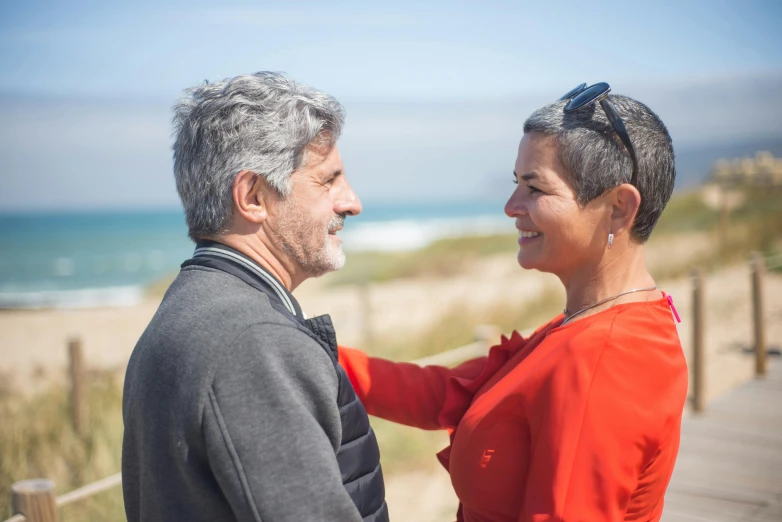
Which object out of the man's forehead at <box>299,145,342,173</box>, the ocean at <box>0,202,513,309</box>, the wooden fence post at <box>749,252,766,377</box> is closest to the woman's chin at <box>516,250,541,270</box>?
the man's forehead at <box>299,145,342,173</box>

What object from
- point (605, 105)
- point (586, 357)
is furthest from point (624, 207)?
point (586, 357)

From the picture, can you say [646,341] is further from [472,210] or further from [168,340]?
[472,210]

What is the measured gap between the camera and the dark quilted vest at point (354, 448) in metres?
1.55

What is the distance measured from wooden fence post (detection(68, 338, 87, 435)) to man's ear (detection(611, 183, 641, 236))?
473 cm

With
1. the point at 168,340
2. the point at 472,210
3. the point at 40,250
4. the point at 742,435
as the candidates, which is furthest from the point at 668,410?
the point at 472,210

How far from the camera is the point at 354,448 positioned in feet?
5.19

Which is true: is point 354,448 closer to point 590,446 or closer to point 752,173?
point 590,446

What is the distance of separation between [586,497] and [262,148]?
3.41 ft

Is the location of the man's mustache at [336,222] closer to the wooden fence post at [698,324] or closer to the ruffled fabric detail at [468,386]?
the ruffled fabric detail at [468,386]

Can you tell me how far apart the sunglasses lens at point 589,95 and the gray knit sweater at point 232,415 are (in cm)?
84

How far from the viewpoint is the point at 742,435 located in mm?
→ 4855

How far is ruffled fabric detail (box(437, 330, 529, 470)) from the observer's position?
195 cm

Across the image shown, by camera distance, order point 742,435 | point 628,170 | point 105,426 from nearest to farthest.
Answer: point 628,170 < point 742,435 < point 105,426

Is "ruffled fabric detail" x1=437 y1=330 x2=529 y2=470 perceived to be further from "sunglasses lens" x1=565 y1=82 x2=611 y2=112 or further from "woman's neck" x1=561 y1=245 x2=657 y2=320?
"sunglasses lens" x1=565 y1=82 x2=611 y2=112
